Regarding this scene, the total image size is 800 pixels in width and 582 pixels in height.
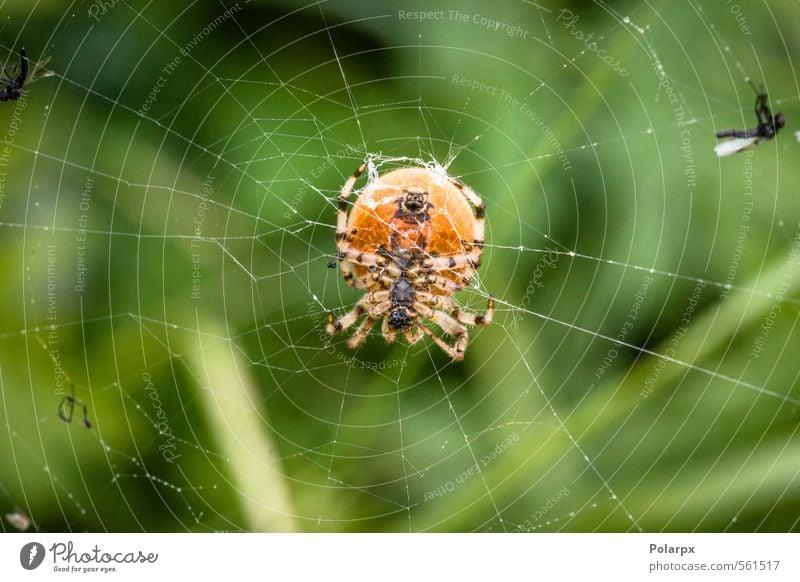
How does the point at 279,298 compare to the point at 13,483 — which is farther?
the point at 279,298

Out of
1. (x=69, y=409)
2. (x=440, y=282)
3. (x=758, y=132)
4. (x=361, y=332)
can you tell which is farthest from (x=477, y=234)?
(x=69, y=409)

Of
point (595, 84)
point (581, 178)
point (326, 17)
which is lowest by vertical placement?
point (581, 178)

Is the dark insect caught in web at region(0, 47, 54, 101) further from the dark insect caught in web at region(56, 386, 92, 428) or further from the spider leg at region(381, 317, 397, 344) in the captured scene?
the spider leg at region(381, 317, 397, 344)

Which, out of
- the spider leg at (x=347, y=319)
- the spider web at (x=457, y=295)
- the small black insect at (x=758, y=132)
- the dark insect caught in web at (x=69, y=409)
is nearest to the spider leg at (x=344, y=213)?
the spider web at (x=457, y=295)

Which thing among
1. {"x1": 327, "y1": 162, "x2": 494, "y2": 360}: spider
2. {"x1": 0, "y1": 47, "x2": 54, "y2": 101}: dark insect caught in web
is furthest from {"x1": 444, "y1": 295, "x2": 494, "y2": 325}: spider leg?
{"x1": 0, "y1": 47, "x2": 54, "y2": 101}: dark insect caught in web

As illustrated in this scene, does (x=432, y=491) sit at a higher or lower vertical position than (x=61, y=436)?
lower

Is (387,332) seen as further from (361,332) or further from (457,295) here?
(457,295)
